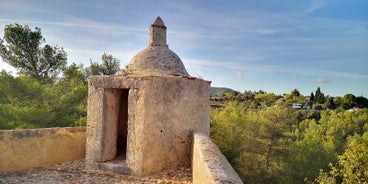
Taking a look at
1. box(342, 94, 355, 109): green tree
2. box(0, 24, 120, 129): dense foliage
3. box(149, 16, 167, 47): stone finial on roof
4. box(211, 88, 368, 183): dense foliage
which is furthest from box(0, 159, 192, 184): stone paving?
box(342, 94, 355, 109): green tree

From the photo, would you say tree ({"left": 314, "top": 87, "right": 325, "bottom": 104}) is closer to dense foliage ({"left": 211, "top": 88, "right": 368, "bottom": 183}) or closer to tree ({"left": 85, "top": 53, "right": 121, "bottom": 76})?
dense foliage ({"left": 211, "top": 88, "right": 368, "bottom": 183})

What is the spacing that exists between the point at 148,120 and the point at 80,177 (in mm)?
2230

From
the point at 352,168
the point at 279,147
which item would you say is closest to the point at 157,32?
the point at 352,168

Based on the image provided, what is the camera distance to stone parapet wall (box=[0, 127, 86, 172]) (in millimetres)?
6102

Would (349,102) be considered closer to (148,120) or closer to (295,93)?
(295,93)

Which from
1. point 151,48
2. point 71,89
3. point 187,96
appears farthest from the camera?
point 71,89

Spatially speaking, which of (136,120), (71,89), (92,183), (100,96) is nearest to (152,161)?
(136,120)

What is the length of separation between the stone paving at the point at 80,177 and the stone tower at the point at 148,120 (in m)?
0.17

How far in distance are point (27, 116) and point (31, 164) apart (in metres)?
6.77

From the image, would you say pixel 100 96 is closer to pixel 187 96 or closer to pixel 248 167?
pixel 187 96

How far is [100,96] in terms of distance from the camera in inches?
247

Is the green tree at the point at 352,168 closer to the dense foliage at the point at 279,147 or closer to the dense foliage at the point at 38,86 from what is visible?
the dense foliage at the point at 279,147

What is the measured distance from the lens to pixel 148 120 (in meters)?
5.73

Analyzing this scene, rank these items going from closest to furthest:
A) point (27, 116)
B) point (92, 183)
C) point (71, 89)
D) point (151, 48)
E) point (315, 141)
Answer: point (92, 183), point (151, 48), point (27, 116), point (71, 89), point (315, 141)
